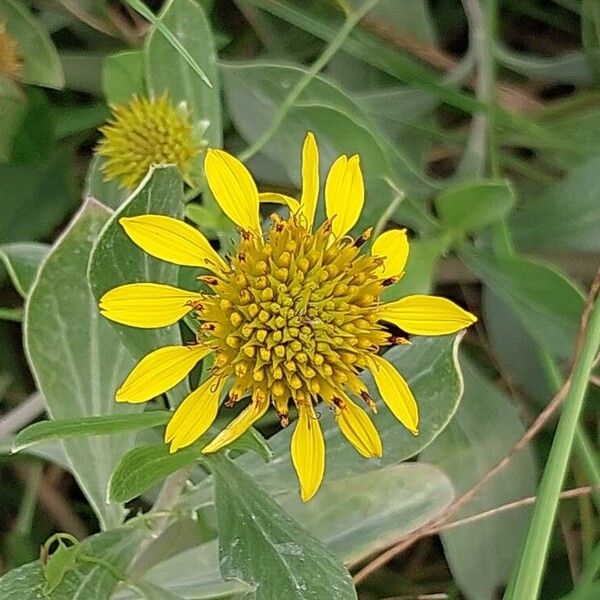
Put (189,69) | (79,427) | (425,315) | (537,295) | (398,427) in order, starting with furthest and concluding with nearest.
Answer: (537,295), (189,69), (398,427), (425,315), (79,427)

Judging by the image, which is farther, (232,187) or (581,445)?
(581,445)

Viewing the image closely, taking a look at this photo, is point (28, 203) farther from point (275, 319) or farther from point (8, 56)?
point (275, 319)

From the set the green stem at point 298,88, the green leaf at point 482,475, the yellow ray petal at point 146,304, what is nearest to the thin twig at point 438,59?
the green stem at point 298,88

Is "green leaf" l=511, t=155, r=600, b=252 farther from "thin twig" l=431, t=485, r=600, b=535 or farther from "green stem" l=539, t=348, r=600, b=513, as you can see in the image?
"thin twig" l=431, t=485, r=600, b=535

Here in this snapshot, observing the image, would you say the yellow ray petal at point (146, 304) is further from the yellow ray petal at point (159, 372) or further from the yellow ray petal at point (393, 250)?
the yellow ray petal at point (393, 250)

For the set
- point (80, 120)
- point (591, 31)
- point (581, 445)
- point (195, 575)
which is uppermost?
point (591, 31)

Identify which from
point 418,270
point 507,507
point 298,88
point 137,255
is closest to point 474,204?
point 418,270

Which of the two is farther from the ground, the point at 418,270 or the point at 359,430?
the point at 418,270
